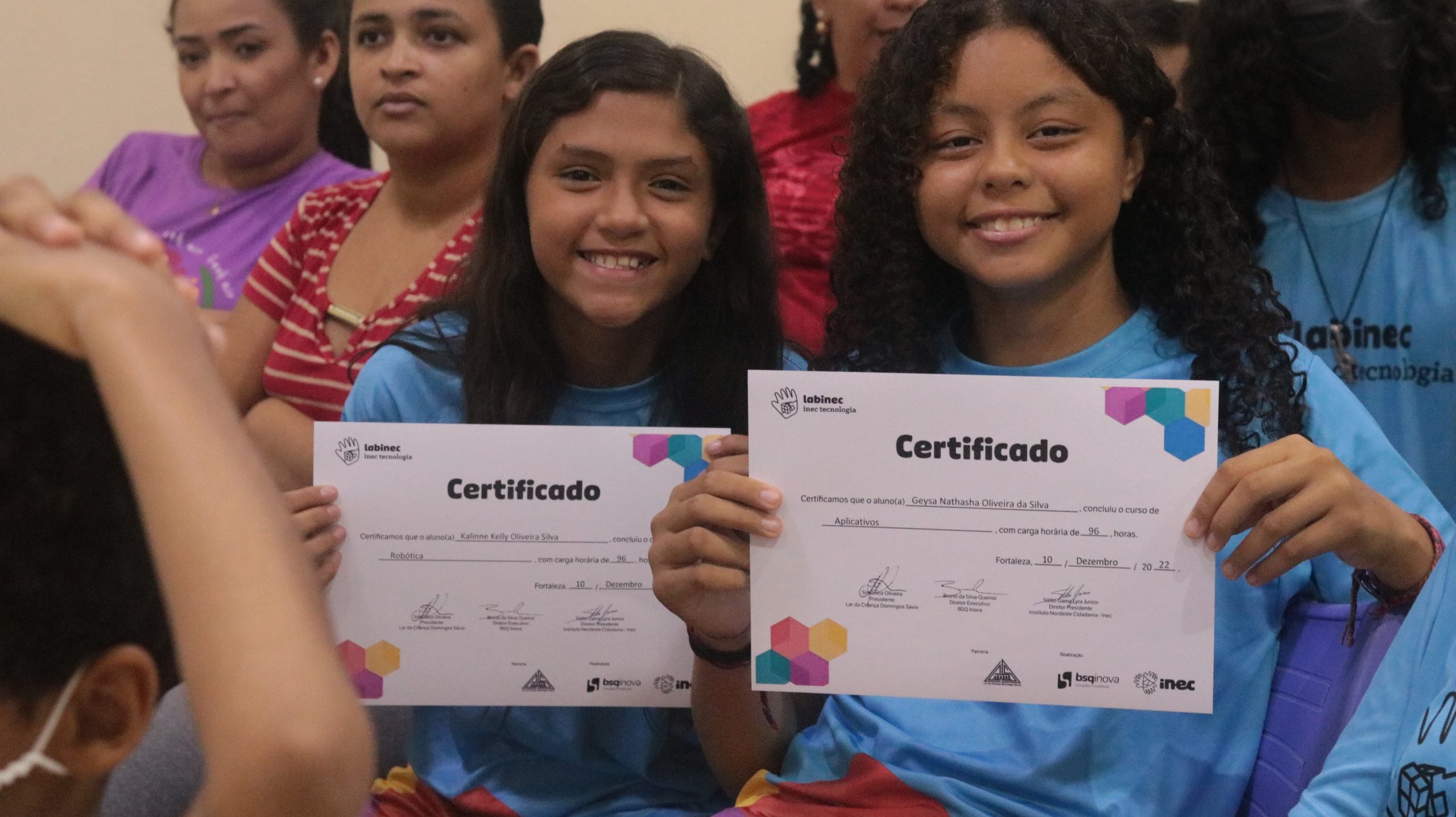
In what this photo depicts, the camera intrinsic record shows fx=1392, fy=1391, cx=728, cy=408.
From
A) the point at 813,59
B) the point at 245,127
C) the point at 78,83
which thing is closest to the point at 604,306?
the point at 813,59

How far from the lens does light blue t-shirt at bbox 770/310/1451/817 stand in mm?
1362

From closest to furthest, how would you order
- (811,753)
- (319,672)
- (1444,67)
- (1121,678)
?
(319,672)
(1121,678)
(811,753)
(1444,67)

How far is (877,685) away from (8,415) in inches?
34.2

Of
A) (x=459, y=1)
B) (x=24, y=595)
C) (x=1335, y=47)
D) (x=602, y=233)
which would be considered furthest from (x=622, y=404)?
(x=1335, y=47)

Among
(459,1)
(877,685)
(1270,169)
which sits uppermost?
(459,1)

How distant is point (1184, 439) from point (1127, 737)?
1.06ft

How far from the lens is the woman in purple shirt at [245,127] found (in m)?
2.81

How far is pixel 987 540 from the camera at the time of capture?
131 cm

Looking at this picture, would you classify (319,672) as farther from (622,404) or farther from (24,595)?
(622,404)

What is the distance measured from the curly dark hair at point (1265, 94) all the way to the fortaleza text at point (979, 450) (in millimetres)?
978

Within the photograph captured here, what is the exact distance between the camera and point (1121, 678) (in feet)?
4.29

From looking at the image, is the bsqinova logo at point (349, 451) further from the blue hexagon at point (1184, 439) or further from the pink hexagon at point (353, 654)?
the blue hexagon at point (1184, 439)

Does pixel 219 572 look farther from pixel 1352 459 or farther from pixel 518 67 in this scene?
pixel 518 67
